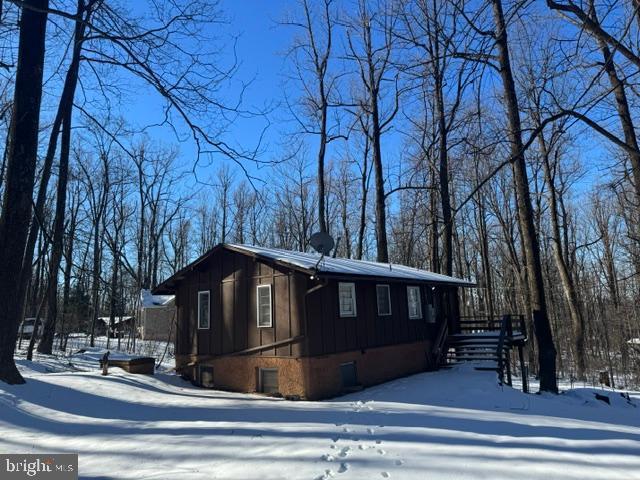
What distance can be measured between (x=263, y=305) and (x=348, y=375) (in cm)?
302

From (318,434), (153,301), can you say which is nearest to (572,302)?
(318,434)

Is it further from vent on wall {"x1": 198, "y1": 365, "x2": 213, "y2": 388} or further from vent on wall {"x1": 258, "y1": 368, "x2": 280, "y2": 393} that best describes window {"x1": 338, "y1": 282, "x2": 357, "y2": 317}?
Result: vent on wall {"x1": 198, "y1": 365, "x2": 213, "y2": 388}

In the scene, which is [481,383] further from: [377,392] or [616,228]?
[616,228]

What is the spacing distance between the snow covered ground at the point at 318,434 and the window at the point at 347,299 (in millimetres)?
2393

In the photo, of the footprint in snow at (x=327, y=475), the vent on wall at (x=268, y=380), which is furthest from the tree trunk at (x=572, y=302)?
the footprint in snow at (x=327, y=475)

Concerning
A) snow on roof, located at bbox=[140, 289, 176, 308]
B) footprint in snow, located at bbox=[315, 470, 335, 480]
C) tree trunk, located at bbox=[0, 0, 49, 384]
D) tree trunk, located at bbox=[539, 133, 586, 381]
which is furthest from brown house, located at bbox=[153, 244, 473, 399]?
snow on roof, located at bbox=[140, 289, 176, 308]

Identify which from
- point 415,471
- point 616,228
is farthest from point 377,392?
point 616,228

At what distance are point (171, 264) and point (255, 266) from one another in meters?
34.5

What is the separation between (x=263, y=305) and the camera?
40.1 feet

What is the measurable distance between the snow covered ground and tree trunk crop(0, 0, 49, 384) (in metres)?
1.10

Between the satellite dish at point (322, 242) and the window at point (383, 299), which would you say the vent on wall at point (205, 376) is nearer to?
the satellite dish at point (322, 242)

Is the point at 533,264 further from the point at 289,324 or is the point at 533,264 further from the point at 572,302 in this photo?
the point at 572,302

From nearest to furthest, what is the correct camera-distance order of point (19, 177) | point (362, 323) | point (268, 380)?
point (19, 177)
point (268, 380)
point (362, 323)

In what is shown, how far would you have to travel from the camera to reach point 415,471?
207 inches
